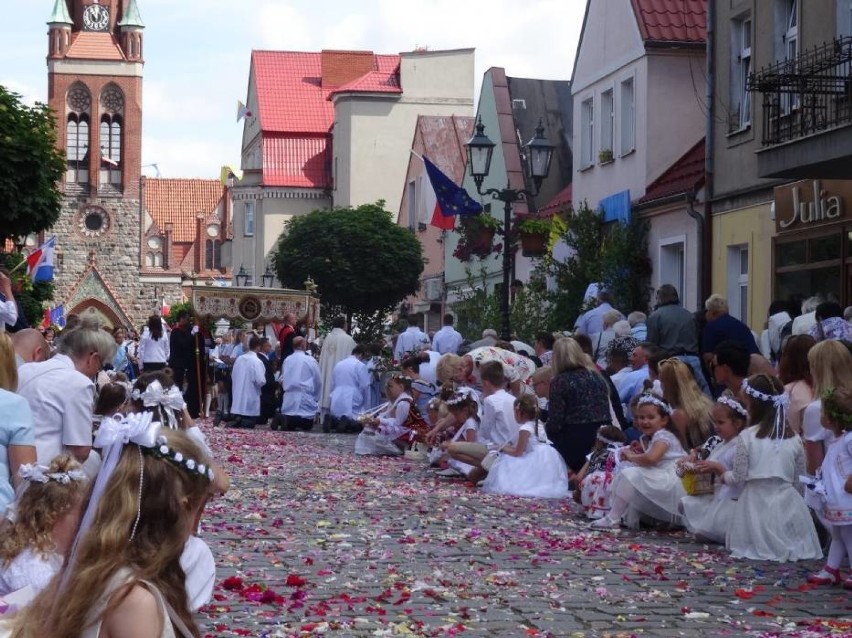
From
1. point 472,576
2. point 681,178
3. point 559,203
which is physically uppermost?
point 559,203

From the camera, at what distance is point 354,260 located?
59.6 meters

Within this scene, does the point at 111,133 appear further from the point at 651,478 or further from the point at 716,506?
the point at 716,506

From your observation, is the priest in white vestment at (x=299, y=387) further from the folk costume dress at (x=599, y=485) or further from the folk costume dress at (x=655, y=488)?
the folk costume dress at (x=655, y=488)

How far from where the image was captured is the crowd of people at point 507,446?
380 cm

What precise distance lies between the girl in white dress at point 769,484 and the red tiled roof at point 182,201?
375ft

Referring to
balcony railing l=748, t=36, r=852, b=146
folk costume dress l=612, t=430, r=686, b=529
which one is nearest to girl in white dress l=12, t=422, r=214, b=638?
folk costume dress l=612, t=430, r=686, b=529

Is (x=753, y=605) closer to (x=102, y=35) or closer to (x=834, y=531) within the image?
(x=834, y=531)

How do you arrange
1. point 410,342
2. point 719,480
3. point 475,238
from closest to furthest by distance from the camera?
point 719,480 < point 410,342 < point 475,238

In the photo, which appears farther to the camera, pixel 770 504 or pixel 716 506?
pixel 716 506

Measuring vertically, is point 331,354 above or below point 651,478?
above

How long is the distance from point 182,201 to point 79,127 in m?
31.2

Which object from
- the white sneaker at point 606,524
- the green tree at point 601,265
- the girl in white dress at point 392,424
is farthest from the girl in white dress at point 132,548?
the green tree at point 601,265

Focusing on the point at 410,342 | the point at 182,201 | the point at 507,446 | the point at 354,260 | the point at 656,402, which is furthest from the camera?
the point at 182,201

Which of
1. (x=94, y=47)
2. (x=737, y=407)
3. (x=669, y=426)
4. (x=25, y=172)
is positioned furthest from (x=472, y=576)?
(x=94, y=47)
